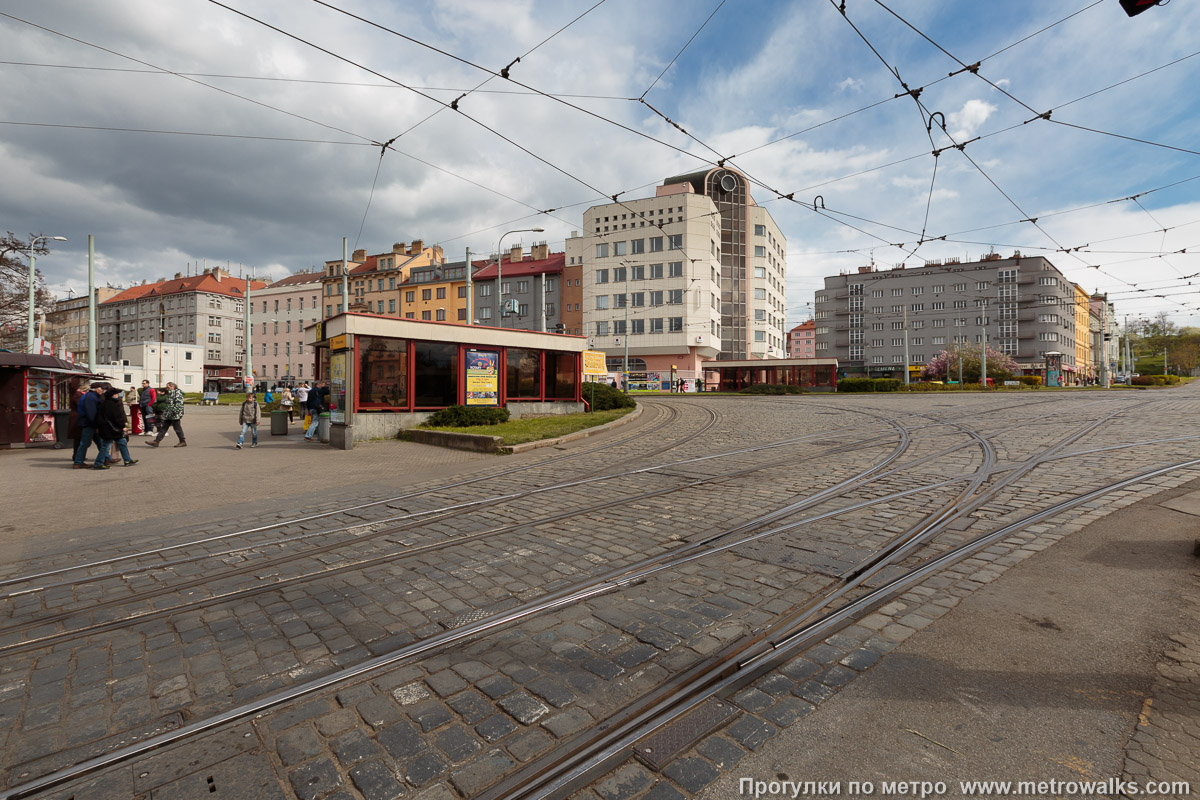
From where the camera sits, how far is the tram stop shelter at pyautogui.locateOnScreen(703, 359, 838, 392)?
46.6m

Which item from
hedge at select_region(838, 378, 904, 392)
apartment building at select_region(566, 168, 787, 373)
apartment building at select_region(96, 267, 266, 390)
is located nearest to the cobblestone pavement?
hedge at select_region(838, 378, 904, 392)

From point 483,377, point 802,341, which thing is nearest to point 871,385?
point 483,377

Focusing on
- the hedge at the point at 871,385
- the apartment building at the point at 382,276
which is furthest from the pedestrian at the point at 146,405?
the apartment building at the point at 382,276

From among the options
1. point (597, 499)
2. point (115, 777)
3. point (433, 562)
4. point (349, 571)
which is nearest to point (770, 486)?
point (597, 499)

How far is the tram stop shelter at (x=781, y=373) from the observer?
4656 centimetres

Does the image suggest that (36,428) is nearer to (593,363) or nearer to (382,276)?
(593,363)

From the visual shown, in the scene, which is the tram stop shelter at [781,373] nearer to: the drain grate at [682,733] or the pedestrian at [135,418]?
the pedestrian at [135,418]

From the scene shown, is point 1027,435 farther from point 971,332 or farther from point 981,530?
point 971,332

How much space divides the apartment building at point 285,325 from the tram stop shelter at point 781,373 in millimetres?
56915

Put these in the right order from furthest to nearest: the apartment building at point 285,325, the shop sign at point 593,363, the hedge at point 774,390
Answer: the apartment building at point 285,325, the hedge at point 774,390, the shop sign at point 593,363

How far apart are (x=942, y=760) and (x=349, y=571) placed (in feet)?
15.2

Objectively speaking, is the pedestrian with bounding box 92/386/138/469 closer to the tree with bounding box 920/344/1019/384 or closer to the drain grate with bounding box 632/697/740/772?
the drain grate with bounding box 632/697/740/772

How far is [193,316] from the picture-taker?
307ft

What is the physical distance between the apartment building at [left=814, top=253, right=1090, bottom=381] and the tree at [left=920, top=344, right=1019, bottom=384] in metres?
5.81
